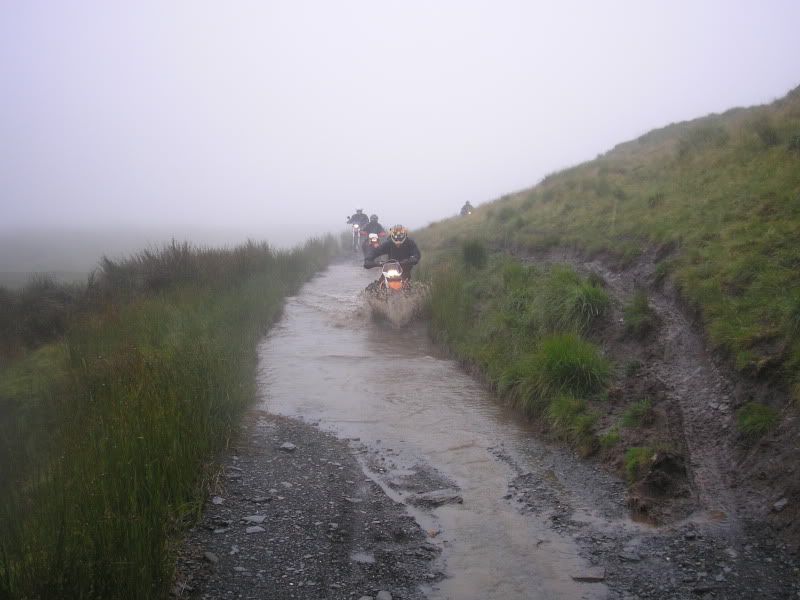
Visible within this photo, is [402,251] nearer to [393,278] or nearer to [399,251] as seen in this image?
[399,251]

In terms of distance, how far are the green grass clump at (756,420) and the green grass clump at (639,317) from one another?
2.83 meters

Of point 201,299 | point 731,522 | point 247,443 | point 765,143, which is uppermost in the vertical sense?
point 765,143

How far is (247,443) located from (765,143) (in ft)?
38.0

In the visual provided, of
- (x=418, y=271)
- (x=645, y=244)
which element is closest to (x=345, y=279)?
(x=418, y=271)

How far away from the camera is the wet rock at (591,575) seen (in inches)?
182

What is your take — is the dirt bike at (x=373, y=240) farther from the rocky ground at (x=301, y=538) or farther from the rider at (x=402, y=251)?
the rocky ground at (x=301, y=538)

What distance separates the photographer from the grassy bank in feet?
12.6

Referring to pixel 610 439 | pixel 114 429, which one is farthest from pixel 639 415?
pixel 114 429

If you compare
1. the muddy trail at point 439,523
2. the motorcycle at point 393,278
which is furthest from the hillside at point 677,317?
the motorcycle at point 393,278

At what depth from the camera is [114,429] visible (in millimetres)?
5488

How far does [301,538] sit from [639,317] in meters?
5.85

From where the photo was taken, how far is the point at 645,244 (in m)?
12.4

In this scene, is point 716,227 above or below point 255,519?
above

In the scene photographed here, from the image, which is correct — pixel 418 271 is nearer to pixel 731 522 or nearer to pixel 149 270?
pixel 149 270
